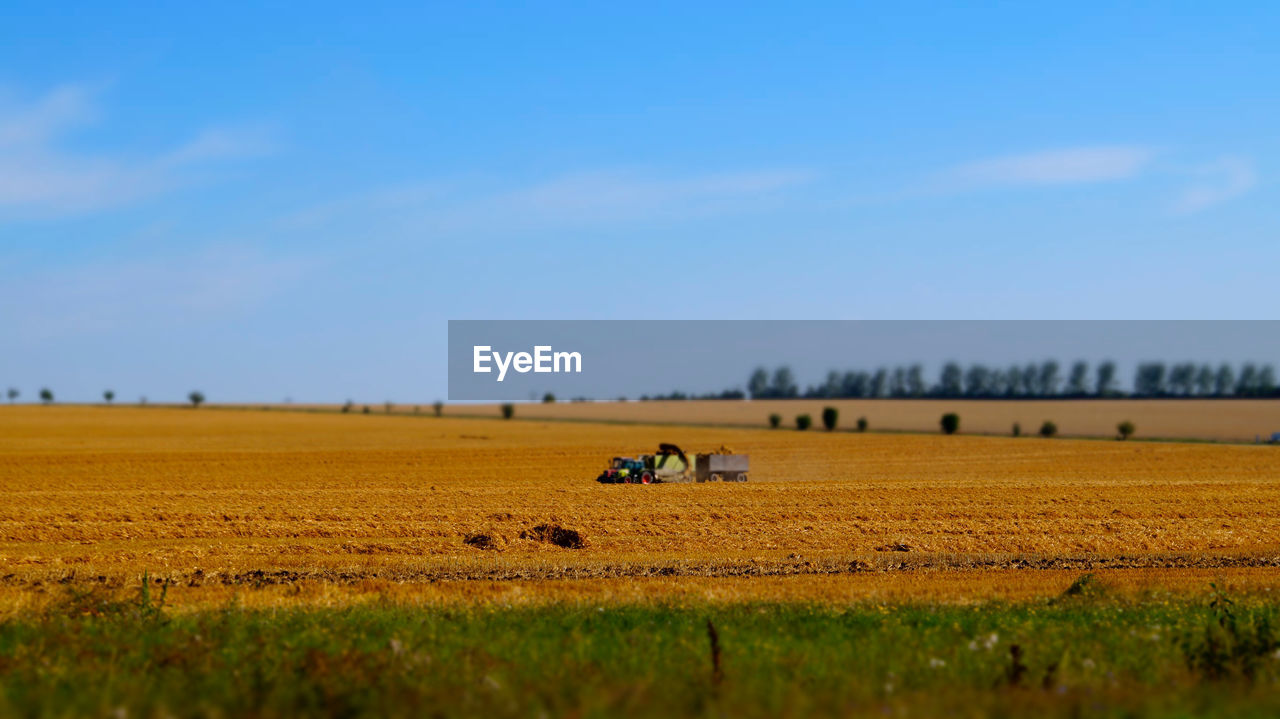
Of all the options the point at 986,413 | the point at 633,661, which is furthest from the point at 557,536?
the point at 986,413

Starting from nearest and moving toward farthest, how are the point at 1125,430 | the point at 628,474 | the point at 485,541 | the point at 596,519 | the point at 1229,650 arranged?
1. the point at 1229,650
2. the point at 485,541
3. the point at 596,519
4. the point at 628,474
5. the point at 1125,430

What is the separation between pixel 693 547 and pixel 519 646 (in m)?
12.9

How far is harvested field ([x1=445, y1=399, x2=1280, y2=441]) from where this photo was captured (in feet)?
298

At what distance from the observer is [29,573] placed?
63.6ft

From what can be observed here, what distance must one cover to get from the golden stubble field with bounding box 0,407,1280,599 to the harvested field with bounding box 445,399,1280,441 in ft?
123

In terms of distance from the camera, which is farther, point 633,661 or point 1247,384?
point 1247,384

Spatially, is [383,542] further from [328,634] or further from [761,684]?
[761,684]

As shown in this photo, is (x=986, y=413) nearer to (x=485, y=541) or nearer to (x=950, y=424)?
(x=950, y=424)

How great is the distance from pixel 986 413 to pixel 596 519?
90.6 m

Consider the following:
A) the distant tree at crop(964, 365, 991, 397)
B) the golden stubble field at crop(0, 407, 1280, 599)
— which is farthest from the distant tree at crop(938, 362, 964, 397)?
the golden stubble field at crop(0, 407, 1280, 599)

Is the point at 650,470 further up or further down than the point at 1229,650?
further down

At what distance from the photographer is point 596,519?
2733 centimetres

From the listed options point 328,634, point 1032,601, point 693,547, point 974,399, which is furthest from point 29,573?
point 974,399

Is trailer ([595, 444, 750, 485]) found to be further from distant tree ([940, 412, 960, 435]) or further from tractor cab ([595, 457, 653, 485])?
distant tree ([940, 412, 960, 435])
